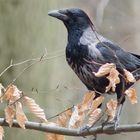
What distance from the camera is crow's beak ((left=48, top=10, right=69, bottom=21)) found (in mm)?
3457

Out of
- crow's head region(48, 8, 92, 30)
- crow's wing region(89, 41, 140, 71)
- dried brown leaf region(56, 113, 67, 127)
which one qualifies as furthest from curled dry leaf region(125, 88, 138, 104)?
crow's head region(48, 8, 92, 30)

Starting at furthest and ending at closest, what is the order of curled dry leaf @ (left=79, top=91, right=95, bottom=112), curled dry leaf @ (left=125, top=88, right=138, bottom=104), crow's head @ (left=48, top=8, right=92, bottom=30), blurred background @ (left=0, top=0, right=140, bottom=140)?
crow's head @ (left=48, top=8, right=92, bottom=30), blurred background @ (left=0, top=0, right=140, bottom=140), curled dry leaf @ (left=79, top=91, right=95, bottom=112), curled dry leaf @ (left=125, top=88, right=138, bottom=104)

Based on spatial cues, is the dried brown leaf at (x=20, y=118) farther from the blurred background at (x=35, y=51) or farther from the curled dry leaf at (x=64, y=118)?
the blurred background at (x=35, y=51)

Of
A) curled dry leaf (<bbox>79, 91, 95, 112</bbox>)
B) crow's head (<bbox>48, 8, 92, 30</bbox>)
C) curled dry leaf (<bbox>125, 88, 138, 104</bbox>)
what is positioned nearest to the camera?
curled dry leaf (<bbox>125, 88, 138, 104</bbox>)

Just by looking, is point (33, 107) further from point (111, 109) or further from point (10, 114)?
point (111, 109)

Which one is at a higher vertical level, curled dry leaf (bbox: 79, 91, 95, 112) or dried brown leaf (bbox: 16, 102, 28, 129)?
curled dry leaf (bbox: 79, 91, 95, 112)

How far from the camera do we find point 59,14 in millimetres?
3516

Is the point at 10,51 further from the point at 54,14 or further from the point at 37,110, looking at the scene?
the point at 37,110

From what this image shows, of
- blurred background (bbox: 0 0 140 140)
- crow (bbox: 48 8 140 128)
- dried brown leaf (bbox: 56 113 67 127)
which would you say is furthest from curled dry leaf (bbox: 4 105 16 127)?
crow (bbox: 48 8 140 128)

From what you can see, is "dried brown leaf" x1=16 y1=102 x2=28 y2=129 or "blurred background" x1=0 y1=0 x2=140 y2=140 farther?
"blurred background" x1=0 y1=0 x2=140 y2=140

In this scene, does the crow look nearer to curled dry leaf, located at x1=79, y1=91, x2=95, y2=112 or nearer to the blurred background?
the blurred background

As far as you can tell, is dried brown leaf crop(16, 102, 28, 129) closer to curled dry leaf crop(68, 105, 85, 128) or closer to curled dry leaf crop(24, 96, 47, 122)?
curled dry leaf crop(24, 96, 47, 122)

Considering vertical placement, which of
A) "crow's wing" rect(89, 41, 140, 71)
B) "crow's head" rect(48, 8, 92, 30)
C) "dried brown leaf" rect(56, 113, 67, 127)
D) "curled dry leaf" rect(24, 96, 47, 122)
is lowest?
"dried brown leaf" rect(56, 113, 67, 127)

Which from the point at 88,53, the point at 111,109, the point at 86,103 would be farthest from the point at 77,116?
the point at 88,53
